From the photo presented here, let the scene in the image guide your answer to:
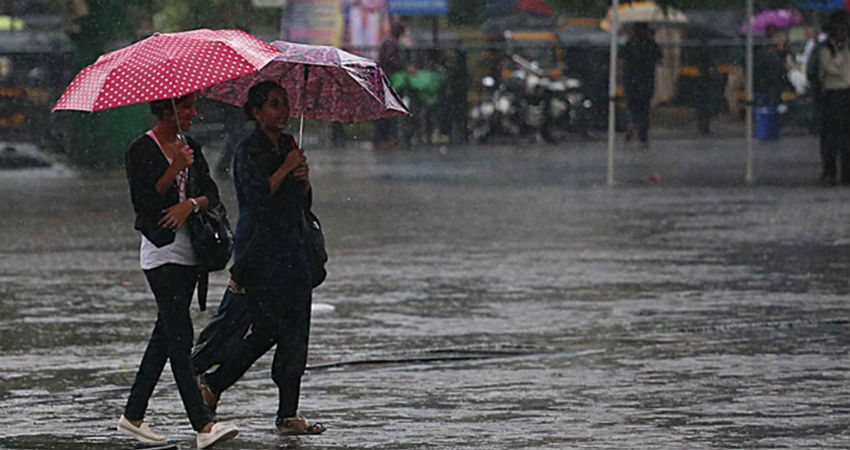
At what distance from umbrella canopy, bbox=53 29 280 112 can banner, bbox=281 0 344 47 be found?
91.7 ft

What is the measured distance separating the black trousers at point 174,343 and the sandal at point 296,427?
416 millimetres

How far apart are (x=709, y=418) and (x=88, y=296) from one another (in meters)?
6.41

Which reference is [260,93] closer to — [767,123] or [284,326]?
[284,326]

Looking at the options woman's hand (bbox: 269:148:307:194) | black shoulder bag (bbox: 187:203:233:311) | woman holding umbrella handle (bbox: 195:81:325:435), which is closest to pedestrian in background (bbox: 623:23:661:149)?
woman holding umbrella handle (bbox: 195:81:325:435)

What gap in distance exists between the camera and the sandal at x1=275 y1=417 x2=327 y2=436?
923 cm

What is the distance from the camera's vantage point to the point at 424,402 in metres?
10.2

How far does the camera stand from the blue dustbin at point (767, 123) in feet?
126

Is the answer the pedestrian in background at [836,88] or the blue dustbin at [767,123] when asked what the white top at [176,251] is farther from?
the blue dustbin at [767,123]

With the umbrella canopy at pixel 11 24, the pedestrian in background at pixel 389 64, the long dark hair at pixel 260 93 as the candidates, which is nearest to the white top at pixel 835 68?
the pedestrian in background at pixel 389 64

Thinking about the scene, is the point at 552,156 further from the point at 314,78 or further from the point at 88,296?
the point at 314,78

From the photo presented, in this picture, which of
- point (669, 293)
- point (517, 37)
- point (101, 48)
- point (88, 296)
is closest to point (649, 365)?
point (669, 293)

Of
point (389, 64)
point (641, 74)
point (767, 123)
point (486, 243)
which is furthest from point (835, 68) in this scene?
point (767, 123)

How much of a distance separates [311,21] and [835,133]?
12.9m

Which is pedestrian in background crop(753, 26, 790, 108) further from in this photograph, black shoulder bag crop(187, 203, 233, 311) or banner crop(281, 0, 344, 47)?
black shoulder bag crop(187, 203, 233, 311)
